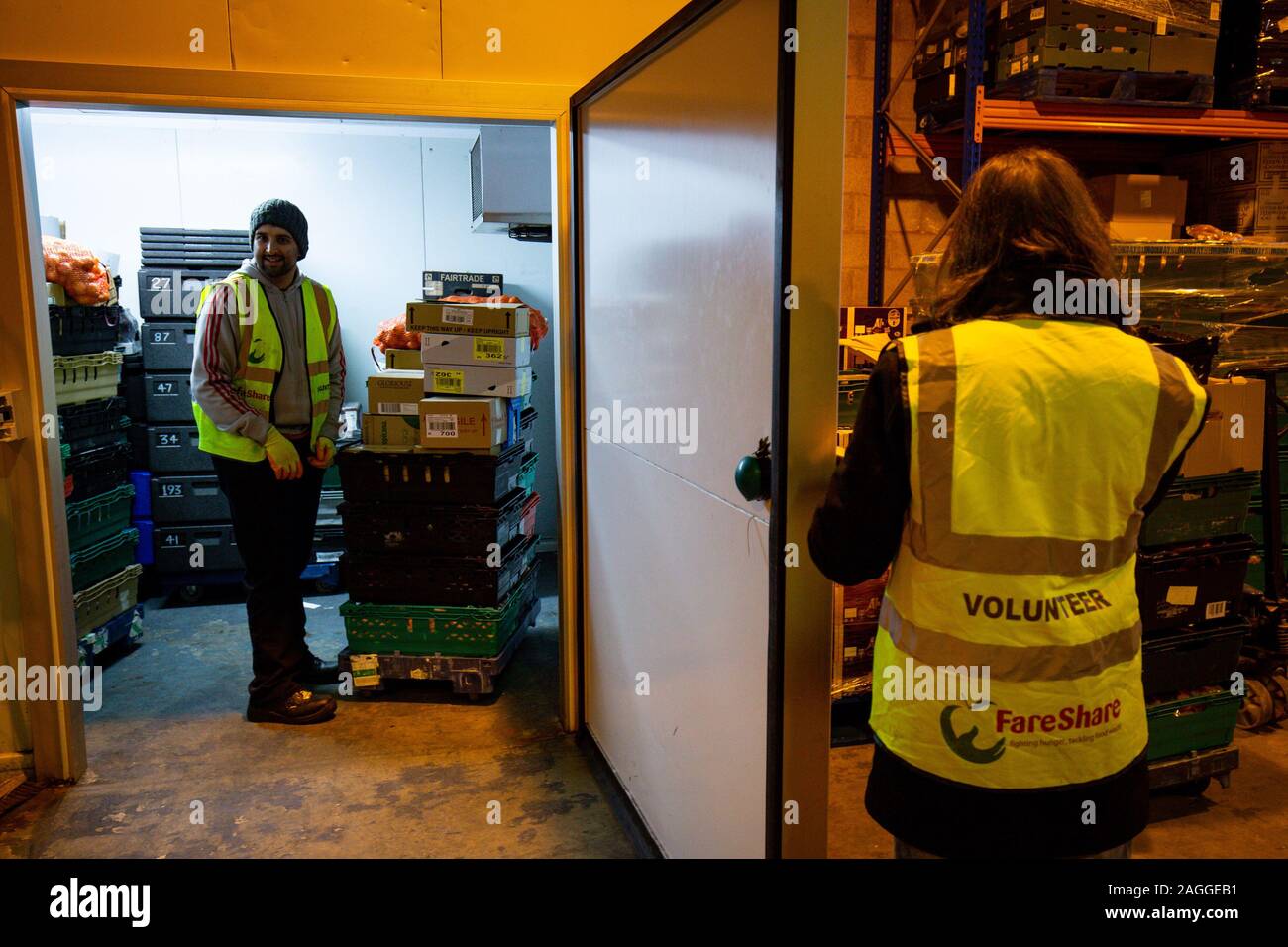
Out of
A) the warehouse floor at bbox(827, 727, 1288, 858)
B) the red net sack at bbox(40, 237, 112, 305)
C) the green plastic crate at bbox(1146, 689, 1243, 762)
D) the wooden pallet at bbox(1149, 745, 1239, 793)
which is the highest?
the red net sack at bbox(40, 237, 112, 305)

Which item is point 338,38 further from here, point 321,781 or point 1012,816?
point 1012,816

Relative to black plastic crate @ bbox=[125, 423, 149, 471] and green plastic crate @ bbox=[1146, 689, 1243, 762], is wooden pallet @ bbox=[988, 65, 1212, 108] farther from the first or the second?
black plastic crate @ bbox=[125, 423, 149, 471]

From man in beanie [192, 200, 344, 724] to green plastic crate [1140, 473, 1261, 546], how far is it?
2.99 m

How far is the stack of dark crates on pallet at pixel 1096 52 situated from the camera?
364 cm

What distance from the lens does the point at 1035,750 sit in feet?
4.80

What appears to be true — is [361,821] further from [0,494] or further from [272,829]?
[0,494]

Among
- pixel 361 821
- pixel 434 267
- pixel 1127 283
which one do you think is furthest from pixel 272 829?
pixel 434 267

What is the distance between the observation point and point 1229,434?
3033 millimetres

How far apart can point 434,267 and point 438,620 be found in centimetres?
288

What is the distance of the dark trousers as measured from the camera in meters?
3.71

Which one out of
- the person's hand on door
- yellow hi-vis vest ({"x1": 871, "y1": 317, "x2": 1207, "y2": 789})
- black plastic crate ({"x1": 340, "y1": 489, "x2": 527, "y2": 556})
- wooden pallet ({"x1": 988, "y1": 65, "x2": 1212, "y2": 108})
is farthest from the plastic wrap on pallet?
the person's hand on door

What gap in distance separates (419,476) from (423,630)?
625 mm
